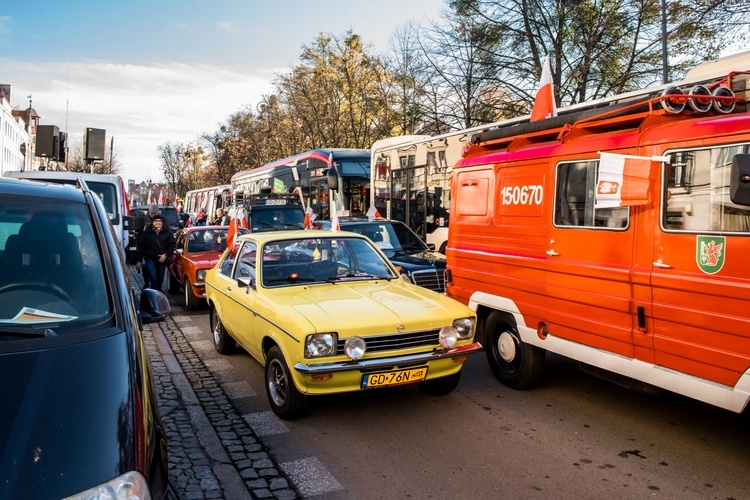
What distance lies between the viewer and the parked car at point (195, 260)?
11070mm

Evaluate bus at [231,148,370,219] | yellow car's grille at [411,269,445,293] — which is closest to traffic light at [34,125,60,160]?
bus at [231,148,370,219]

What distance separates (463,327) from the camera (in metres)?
5.58

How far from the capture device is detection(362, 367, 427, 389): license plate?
5098 millimetres

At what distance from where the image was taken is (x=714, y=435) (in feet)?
16.7

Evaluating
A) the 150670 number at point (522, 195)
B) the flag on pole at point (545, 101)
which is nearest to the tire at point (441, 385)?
the 150670 number at point (522, 195)

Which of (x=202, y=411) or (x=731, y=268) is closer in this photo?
(x=731, y=268)

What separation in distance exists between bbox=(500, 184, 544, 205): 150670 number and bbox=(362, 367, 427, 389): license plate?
1.95 metres

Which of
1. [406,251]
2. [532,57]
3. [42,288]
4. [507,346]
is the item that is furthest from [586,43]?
[42,288]

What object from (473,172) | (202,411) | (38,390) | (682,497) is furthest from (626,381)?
(38,390)

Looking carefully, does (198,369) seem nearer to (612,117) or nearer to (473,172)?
(473,172)

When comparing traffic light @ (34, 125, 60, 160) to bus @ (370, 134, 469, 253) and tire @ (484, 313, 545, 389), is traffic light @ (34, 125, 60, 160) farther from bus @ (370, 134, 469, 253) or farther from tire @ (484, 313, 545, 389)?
tire @ (484, 313, 545, 389)

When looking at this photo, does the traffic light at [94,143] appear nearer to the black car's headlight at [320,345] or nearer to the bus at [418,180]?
the bus at [418,180]

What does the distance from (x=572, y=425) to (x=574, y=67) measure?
18.8 m

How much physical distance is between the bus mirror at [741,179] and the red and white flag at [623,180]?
0.84 meters
